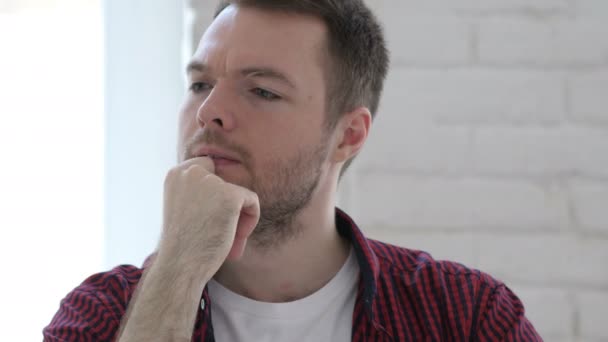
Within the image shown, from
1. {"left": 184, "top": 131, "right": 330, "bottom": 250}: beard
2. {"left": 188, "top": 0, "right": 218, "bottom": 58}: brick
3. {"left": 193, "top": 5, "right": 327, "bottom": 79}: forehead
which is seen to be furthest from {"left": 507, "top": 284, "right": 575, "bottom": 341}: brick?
{"left": 188, "top": 0, "right": 218, "bottom": 58}: brick

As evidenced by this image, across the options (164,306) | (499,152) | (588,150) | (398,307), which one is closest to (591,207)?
(588,150)

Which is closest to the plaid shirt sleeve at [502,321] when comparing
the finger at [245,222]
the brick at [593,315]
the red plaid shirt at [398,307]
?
the red plaid shirt at [398,307]

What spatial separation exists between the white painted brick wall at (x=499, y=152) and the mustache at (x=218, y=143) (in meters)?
0.48

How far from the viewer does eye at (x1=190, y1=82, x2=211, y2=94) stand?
1.46 meters

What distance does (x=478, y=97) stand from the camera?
1781 millimetres

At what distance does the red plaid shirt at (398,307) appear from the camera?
4.46 feet

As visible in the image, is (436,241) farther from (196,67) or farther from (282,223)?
(196,67)

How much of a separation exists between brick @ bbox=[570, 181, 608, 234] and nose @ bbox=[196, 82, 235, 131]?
0.92 m

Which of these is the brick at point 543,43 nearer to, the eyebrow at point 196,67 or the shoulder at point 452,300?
the shoulder at point 452,300

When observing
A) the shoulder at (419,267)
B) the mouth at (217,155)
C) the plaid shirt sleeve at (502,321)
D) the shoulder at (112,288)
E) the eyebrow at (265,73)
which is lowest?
the plaid shirt sleeve at (502,321)

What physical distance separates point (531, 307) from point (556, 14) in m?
0.73

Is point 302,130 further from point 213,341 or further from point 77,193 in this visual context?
point 77,193

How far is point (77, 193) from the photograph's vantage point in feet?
5.90

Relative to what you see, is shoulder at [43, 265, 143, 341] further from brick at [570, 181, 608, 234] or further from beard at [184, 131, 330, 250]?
brick at [570, 181, 608, 234]
